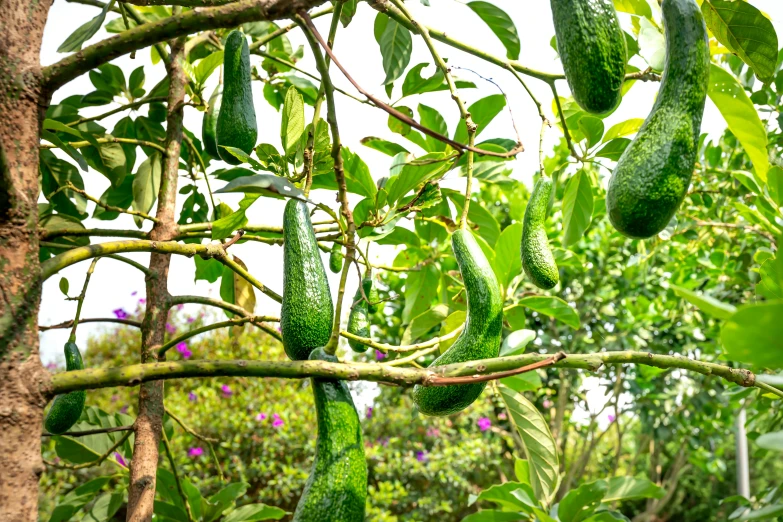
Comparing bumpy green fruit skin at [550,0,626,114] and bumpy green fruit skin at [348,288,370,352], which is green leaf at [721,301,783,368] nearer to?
bumpy green fruit skin at [550,0,626,114]

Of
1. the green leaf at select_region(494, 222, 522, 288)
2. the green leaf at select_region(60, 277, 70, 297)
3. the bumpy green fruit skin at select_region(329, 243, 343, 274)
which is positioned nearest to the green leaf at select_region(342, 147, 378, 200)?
the bumpy green fruit skin at select_region(329, 243, 343, 274)

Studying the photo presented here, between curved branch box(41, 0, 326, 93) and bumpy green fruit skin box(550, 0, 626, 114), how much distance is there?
7.6 inches

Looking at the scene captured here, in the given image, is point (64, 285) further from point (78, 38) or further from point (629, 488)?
point (629, 488)

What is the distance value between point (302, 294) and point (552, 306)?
610mm

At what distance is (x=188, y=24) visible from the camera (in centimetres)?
45

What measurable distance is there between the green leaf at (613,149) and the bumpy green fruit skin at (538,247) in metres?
0.20

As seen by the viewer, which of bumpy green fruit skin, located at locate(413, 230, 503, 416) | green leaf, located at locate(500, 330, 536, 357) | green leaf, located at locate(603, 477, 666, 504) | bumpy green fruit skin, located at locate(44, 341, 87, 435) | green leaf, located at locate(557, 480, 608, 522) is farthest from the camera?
green leaf, located at locate(603, 477, 666, 504)

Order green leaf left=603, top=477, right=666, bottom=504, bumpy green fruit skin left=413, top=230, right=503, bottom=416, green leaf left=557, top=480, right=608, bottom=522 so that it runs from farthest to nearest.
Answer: green leaf left=603, top=477, right=666, bottom=504
green leaf left=557, top=480, right=608, bottom=522
bumpy green fruit skin left=413, top=230, right=503, bottom=416

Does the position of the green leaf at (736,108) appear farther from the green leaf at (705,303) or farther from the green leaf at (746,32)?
the green leaf at (705,303)

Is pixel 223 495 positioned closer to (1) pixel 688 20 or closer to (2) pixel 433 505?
(1) pixel 688 20

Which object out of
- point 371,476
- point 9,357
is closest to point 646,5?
point 9,357

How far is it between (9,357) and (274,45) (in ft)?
3.80

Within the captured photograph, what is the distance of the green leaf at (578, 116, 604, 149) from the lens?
0.86m

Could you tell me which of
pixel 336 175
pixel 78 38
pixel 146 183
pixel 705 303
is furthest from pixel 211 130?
pixel 705 303
